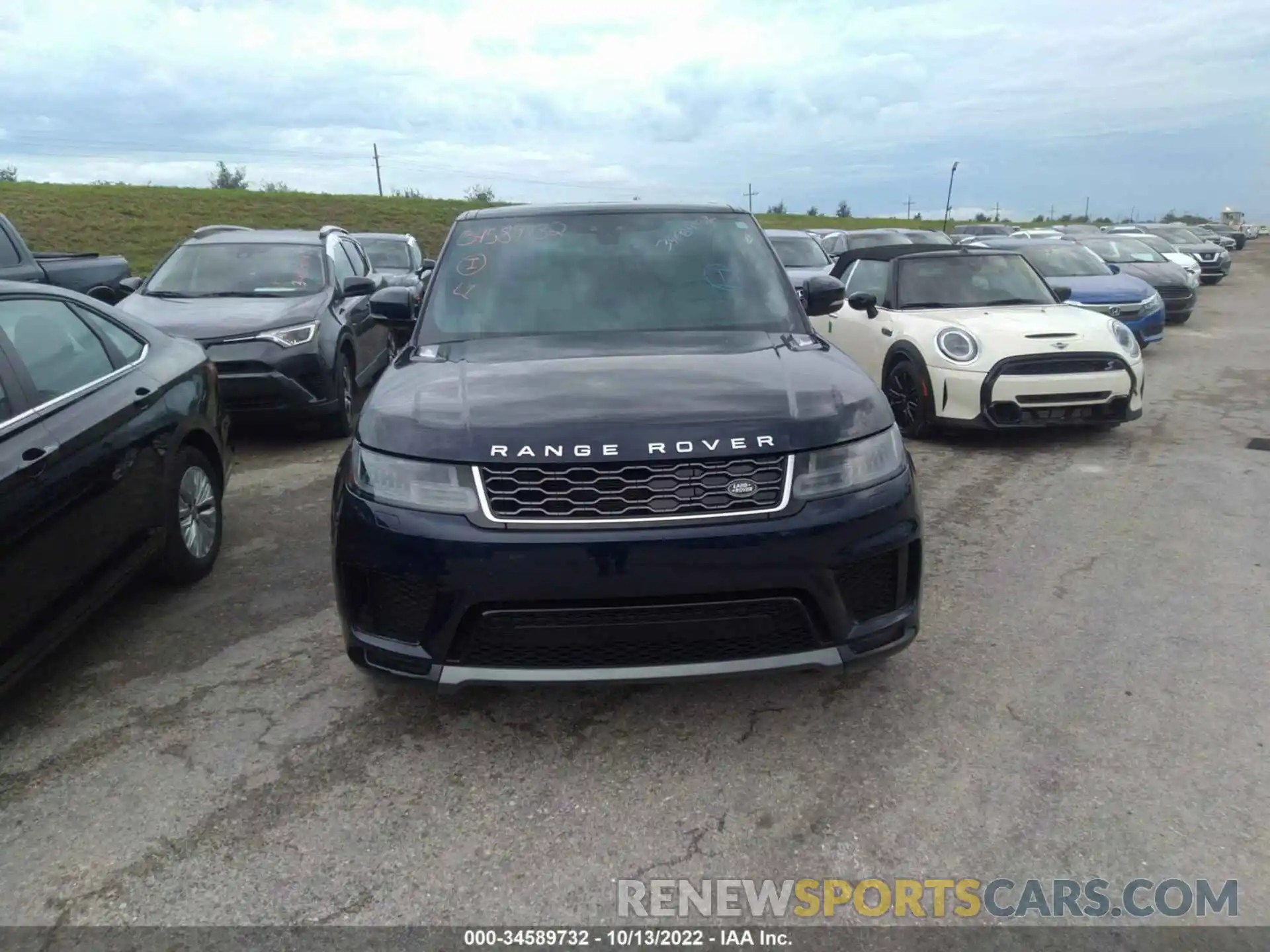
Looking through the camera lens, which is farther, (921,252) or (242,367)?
(921,252)

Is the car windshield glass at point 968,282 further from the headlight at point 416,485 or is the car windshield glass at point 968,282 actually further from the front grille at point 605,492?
the headlight at point 416,485

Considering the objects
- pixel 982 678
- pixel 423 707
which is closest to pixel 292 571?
pixel 423 707

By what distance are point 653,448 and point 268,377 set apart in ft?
16.8

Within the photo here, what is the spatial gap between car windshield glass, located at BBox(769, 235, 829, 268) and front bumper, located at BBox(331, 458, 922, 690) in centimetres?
1157

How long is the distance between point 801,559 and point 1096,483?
14.3 feet

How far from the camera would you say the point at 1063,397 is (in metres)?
7.11

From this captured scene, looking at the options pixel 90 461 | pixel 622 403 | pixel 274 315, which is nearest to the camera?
pixel 622 403

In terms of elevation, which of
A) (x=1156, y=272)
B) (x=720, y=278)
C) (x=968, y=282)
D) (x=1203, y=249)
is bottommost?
(x=1203, y=249)

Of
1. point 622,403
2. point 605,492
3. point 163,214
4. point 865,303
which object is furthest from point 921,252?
point 163,214

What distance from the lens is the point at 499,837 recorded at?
2.67 meters

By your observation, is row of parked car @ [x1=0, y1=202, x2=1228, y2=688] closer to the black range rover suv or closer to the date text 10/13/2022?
the black range rover suv

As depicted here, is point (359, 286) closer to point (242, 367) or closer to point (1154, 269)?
point (242, 367)

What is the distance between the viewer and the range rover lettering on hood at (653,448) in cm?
276

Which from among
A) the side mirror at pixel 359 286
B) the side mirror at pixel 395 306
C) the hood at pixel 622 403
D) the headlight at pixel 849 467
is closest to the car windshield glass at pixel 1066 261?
the side mirror at pixel 359 286
